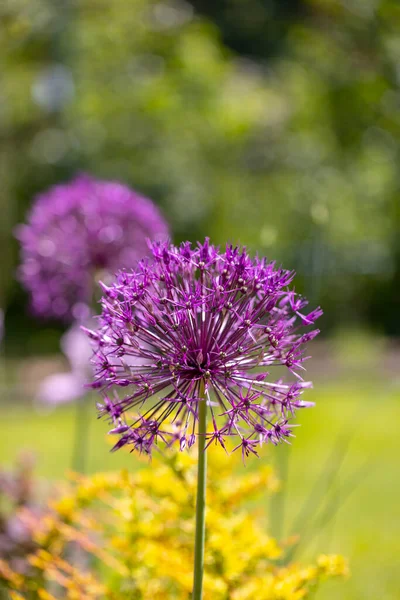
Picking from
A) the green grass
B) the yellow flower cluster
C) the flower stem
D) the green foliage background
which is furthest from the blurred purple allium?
the green foliage background

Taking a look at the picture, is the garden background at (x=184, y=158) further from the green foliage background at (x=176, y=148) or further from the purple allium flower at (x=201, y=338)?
the purple allium flower at (x=201, y=338)

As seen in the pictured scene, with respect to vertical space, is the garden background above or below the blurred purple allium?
above

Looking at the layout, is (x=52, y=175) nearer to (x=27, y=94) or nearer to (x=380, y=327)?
(x=27, y=94)

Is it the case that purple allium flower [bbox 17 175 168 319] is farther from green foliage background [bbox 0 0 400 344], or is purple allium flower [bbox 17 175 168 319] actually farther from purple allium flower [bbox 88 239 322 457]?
green foliage background [bbox 0 0 400 344]

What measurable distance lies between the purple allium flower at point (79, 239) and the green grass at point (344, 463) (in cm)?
128

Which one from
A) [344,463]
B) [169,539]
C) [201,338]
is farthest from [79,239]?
[344,463]

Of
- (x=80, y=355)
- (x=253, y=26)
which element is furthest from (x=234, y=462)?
(x=253, y=26)

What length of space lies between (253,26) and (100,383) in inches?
891

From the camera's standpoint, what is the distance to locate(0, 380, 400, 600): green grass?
418 centimetres

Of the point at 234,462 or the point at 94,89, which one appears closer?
the point at 234,462

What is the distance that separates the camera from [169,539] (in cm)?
254

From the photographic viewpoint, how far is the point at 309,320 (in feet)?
5.11

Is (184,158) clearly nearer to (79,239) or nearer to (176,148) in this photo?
(176,148)

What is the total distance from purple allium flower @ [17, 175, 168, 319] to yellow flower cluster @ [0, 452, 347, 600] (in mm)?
971
